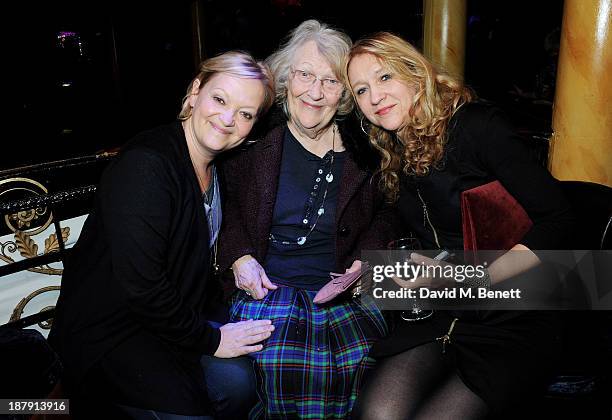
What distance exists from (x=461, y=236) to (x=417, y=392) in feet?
2.31

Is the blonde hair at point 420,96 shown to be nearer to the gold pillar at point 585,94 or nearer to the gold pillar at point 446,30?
the gold pillar at point 585,94

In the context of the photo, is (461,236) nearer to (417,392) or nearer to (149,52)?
(417,392)

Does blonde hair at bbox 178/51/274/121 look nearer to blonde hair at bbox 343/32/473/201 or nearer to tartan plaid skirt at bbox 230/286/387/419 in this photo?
blonde hair at bbox 343/32/473/201

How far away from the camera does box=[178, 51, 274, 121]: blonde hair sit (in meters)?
1.96

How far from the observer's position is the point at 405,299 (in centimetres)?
197

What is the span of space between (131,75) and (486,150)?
12.0 meters

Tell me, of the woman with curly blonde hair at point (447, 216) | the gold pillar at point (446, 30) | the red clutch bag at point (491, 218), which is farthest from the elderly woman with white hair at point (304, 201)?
the gold pillar at point (446, 30)

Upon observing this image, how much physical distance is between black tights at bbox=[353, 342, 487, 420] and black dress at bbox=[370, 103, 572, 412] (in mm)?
38

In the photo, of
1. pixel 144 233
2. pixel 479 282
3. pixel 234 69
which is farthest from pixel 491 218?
pixel 144 233

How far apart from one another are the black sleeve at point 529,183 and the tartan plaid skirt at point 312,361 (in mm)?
799

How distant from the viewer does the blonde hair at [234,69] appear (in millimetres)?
1960

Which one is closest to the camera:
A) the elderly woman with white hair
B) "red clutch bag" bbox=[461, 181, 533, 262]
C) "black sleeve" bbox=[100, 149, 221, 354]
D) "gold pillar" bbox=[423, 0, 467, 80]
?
"black sleeve" bbox=[100, 149, 221, 354]

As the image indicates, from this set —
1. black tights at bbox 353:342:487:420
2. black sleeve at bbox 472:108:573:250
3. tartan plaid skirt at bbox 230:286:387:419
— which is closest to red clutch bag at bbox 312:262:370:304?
tartan plaid skirt at bbox 230:286:387:419

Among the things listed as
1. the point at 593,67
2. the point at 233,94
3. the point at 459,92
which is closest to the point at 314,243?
the point at 233,94
